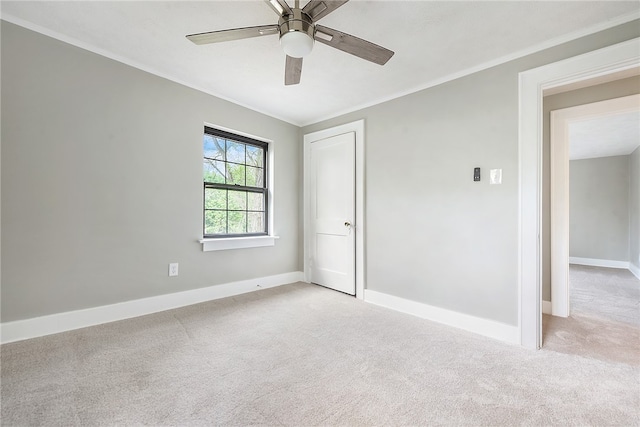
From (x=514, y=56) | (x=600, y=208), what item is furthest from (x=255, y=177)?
(x=600, y=208)

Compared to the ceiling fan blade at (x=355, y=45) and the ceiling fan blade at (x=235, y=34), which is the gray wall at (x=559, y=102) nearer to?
the ceiling fan blade at (x=355, y=45)

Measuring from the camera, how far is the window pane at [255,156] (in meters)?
3.72

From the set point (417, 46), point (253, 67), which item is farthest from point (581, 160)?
point (253, 67)

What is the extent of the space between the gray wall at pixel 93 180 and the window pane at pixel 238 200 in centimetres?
46

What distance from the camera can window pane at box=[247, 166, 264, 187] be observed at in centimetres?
369

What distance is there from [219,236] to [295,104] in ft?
6.11

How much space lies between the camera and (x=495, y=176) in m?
2.39

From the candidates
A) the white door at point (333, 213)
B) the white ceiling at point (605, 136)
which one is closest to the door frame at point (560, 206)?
the white ceiling at point (605, 136)

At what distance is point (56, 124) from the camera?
2.23m

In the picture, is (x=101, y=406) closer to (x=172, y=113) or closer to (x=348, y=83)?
(x=172, y=113)

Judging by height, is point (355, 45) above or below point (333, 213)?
above

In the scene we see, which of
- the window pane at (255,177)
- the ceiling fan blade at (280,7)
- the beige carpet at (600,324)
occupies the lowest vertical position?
the beige carpet at (600,324)

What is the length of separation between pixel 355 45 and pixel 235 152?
228 cm

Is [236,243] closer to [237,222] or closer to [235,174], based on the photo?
[237,222]
